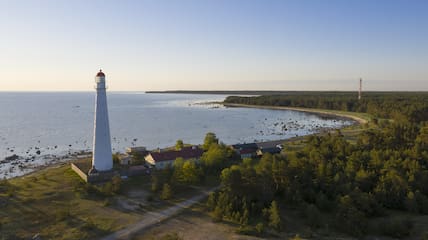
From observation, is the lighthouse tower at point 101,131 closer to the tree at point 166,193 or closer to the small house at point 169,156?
the small house at point 169,156

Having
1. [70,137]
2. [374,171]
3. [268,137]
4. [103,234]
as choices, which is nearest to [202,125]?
[268,137]

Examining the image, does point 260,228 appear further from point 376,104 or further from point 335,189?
point 376,104

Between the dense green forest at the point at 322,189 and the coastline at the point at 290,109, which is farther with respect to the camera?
the coastline at the point at 290,109

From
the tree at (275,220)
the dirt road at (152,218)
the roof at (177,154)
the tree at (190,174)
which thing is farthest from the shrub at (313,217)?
the roof at (177,154)

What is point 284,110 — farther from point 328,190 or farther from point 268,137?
point 328,190

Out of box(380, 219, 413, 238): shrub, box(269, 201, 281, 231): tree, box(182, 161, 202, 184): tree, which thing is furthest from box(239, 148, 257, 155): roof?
box(380, 219, 413, 238): shrub

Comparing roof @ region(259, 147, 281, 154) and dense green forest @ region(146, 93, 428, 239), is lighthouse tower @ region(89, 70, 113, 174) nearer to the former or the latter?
dense green forest @ region(146, 93, 428, 239)

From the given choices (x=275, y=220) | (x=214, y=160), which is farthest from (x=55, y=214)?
(x=214, y=160)
